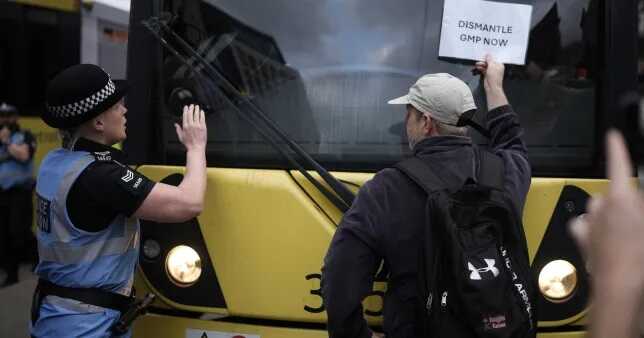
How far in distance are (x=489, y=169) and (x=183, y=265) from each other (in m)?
1.19

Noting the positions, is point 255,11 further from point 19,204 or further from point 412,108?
point 19,204

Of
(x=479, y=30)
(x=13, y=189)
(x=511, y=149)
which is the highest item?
(x=479, y=30)

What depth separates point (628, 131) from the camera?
2.53 metres

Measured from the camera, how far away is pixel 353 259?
1.92m

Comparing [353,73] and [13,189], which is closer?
[353,73]

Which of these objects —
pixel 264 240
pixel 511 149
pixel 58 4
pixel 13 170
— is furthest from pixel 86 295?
pixel 58 4

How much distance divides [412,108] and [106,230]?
107 centimetres

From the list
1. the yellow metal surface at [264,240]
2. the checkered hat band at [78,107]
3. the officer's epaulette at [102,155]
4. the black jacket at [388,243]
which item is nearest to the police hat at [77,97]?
the checkered hat band at [78,107]

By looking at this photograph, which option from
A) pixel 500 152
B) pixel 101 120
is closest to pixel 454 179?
pixel 500 152

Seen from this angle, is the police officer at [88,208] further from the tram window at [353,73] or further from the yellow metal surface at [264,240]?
the tram window at [353,73]

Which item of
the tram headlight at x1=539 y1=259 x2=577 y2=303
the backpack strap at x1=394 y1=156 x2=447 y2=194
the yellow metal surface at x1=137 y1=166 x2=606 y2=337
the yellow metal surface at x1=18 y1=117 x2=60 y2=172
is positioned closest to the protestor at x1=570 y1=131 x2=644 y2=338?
the backpack strap at x1=394 y1=156 x2=447 y2=194

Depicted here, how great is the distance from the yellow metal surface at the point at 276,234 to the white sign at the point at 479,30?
1.77 feet

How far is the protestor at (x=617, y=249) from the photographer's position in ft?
2.86

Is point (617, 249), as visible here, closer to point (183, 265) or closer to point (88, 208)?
point (88, 208)
